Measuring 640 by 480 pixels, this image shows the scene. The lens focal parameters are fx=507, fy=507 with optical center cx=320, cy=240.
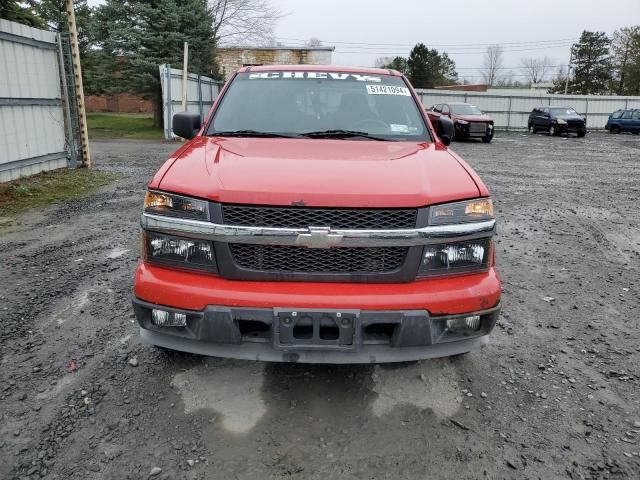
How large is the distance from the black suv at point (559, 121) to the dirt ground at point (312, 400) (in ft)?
78.6

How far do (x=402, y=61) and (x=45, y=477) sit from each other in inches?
2571

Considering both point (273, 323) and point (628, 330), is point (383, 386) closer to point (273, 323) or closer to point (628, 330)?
point (273, 323)

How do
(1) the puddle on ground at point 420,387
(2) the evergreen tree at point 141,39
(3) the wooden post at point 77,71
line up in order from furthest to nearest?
(2) the evergreen tree at point 141,39
(3) the wooden post at point 77,71
(1) the puddle on ground at point 420,387

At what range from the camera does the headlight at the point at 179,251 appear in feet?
8.36

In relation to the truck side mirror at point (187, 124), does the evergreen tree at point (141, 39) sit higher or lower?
higher

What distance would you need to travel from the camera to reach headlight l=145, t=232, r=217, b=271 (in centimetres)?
255

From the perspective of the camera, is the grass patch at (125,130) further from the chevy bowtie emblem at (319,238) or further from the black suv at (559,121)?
the black suv at (559,121)

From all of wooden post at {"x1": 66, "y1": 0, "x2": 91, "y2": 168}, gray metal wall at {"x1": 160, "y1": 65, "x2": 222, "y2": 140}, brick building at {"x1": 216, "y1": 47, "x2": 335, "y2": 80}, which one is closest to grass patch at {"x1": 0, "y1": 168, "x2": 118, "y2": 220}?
wooden post at {"x1": 66, "y1": 0, "x2": 91, "y2": 168}

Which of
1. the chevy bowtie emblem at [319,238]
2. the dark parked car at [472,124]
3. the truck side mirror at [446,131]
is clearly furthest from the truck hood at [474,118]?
the chevy bowtie emblem at [319,238]

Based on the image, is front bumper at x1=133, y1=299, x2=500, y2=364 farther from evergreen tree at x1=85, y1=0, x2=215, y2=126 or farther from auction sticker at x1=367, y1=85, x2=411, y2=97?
evergreen tree at x1=85, y1=0, x2=215, y2=126

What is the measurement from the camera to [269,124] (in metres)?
3.67

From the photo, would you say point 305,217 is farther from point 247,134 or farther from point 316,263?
point 247,134

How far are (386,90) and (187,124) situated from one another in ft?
5.27

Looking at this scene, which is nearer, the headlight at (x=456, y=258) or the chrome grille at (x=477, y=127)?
the headlight at (x=456, y=258)
